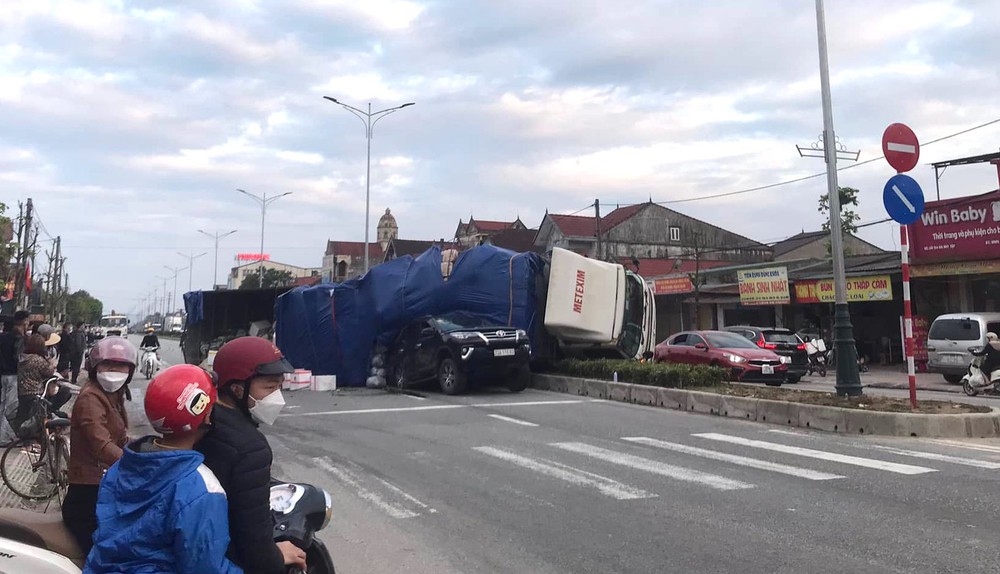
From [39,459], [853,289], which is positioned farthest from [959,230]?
[39,459]

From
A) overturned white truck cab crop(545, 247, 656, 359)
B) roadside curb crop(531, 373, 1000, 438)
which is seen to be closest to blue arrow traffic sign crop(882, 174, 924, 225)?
roadside curb crop(531, 373, 1000, 438)

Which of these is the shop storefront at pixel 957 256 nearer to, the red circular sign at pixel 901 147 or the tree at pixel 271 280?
the red circular sign at pixel 901 147

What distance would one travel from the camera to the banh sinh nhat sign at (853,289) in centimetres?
2450

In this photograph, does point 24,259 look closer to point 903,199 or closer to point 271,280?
point 903,199

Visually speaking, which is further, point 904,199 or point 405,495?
point 904,199

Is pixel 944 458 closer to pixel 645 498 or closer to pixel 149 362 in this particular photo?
pixel 645 498

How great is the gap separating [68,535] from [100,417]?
122 cm

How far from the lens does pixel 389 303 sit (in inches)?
706

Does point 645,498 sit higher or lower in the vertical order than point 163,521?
lower

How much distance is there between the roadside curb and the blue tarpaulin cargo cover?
3.20m

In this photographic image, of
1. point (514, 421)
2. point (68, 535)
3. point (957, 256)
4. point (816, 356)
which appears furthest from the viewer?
point (816, 356)

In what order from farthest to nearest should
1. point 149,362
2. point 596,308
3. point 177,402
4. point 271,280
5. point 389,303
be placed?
point 271,280, point 149,362, point 389,303, point 596,308, point 177,402

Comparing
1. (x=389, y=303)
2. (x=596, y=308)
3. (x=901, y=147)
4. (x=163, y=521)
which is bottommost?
(x=163, y=521)

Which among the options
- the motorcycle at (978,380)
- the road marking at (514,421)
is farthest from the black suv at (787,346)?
the road marking at (514,421)
